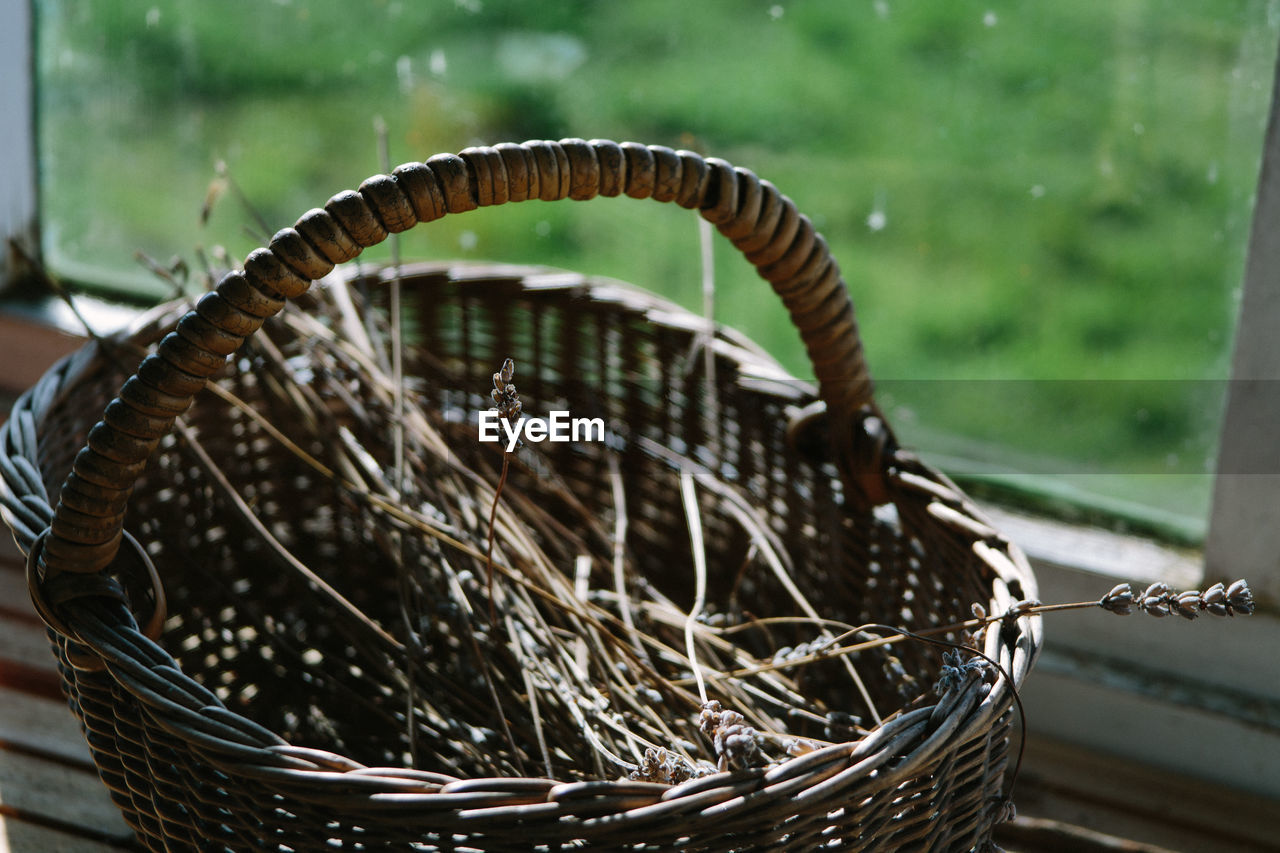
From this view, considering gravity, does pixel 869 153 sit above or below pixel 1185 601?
above

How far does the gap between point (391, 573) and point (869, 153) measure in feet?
1.71

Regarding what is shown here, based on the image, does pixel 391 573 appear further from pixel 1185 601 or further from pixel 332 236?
pixel 1185 601

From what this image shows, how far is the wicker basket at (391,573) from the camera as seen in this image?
0.44 metres

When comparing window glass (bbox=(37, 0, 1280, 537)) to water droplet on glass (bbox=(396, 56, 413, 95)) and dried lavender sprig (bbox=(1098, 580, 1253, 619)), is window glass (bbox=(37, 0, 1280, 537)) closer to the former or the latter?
water droplet on glass (bbox=(396, 56, 413, 95))

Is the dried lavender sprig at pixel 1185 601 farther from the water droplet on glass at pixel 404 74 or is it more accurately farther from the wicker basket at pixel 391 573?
the water droplet on glass at pixel 404 74

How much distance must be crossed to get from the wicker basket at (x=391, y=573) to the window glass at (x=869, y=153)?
17 cm

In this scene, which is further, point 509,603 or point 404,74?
point 404,74

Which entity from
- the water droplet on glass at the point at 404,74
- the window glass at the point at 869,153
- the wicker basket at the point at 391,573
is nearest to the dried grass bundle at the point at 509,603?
the wicker basket at the point at 391,573

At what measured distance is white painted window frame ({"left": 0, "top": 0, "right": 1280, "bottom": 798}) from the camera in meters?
0.74

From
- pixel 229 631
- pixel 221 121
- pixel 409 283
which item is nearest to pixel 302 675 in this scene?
pixel 229 631

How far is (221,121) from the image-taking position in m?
1.12

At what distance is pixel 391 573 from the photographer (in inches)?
33.5

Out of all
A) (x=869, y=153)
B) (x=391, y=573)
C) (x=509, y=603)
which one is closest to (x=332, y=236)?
(x=509, y=603)

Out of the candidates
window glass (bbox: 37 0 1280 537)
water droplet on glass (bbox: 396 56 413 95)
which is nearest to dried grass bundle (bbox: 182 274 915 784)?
window glass (bbox: 37 0 1280 537)
